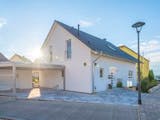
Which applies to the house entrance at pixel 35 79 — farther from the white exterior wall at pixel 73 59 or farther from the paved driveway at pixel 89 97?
the paved driveway at pixel 89 97

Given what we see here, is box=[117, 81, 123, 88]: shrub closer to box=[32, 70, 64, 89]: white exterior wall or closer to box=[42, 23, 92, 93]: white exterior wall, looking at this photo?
box=[42, 23, 92, 93]: white exterior wall

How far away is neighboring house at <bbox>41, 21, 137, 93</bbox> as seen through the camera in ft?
55.1

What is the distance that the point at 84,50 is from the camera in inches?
668

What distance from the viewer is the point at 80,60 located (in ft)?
56.7

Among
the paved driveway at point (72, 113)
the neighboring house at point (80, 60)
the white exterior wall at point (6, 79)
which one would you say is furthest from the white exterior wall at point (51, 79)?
the paved driveway at point (72, 113)

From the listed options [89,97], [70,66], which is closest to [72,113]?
[89,97]

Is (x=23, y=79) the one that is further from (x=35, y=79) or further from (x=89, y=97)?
(x=89, y=97)

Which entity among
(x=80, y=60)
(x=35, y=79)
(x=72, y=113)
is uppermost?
(x=80, y=60)

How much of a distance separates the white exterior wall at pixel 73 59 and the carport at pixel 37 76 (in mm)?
837

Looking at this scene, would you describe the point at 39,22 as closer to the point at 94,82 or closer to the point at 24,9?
the point at 24,9

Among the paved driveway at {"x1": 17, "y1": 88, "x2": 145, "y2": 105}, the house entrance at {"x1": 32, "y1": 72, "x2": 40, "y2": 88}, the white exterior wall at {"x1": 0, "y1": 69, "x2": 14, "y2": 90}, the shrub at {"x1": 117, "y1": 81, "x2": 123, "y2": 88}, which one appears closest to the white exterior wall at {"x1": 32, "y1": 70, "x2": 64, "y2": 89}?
the house entrance at {"x1": 32, "y1": 72, "x2": 40, "y2": 88}

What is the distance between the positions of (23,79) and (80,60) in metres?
7.58

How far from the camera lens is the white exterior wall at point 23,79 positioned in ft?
69.8

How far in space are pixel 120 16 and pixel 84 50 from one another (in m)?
3.86
